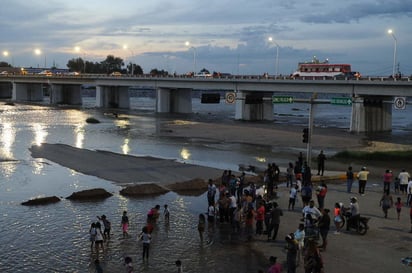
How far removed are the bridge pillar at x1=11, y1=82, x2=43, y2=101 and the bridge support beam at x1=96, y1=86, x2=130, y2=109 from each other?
37751 mm

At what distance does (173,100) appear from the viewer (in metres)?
105

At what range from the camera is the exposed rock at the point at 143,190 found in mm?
27219

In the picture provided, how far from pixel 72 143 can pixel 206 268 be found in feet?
120

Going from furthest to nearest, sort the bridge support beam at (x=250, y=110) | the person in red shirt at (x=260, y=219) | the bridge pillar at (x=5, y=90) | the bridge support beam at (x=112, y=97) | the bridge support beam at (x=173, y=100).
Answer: the bridge pillar at (x=5, y=90) < the bridge support beam at (x=112, y=97) < the bridge support beam at (x=173, y=100) < the bridge support beam at (x=250, y=110) < the person in red shirt at (x=260, y=219)

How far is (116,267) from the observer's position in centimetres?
1619

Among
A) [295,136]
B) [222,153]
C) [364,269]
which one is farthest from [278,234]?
[295,136]

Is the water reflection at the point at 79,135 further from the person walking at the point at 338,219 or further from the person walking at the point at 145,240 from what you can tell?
the person walking at the point at 338,219

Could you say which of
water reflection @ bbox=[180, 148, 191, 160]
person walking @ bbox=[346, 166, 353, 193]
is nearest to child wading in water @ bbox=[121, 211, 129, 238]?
person walking @ bbox=[346, 166, 353, 193]

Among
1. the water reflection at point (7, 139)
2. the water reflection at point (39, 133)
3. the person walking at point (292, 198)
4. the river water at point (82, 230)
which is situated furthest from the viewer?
the water reflection at point (39, 133)

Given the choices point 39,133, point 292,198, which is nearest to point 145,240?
point 292,198

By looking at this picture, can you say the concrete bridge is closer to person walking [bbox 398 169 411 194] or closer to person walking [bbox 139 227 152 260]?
person walking [bbox 398 169 411 194]

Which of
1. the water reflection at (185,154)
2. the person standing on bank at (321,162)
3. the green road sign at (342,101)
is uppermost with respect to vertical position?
the green road sign at (342,101)

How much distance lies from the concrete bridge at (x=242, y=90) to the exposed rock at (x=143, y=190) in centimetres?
1068

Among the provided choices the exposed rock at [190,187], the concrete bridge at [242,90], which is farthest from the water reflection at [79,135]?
the exposed rock at [190,187]
